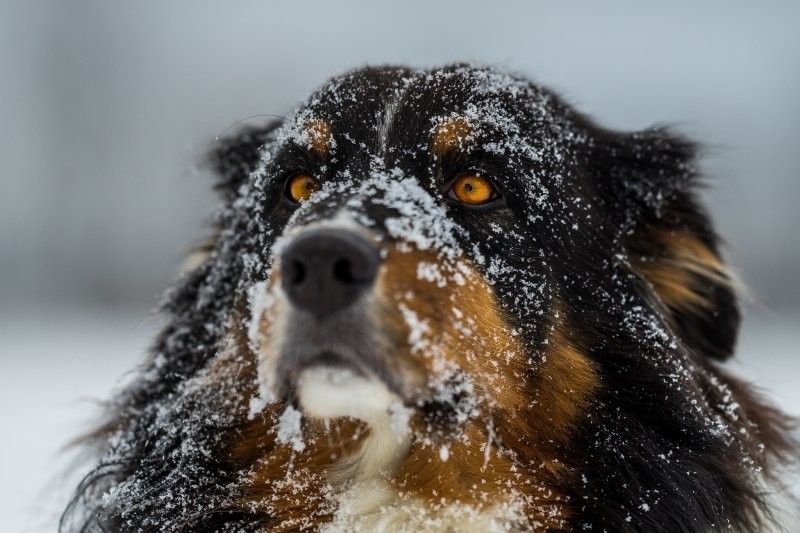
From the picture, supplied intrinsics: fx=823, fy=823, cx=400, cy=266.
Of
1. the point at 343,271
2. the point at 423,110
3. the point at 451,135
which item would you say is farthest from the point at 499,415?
the point at 423,110

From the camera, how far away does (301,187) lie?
3178 millimetres

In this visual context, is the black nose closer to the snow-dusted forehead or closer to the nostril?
the nostril

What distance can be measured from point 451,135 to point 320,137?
20.0 inches

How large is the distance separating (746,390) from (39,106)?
33772mm

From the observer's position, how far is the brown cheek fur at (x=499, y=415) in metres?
2.57

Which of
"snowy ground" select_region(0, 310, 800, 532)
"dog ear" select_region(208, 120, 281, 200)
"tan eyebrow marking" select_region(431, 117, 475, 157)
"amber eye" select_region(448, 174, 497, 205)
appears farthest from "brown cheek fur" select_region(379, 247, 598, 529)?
"dog ear" select_region(208, 120, 281, 200)

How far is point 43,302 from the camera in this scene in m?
26.1

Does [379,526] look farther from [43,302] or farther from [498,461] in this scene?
[43,302]

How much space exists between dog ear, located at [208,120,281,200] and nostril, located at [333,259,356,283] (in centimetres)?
177

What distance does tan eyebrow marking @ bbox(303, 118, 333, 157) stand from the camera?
309cm

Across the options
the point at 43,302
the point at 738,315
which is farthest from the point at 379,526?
the point at 43,302

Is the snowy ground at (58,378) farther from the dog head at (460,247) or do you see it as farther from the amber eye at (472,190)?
the amber eye at (472,190)

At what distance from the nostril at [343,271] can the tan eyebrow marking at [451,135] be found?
80cm

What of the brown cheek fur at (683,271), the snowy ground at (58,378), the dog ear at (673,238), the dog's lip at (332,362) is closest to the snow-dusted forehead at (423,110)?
the dog ear at (673,238)
